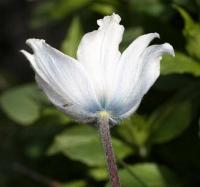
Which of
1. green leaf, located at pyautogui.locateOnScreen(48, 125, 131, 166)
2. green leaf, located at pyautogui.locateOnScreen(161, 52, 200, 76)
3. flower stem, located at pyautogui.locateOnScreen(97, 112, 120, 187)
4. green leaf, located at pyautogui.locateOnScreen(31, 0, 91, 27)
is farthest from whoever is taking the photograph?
green leaf, located at pyautogui.locateOnScreen(31, 0, 91, 27)

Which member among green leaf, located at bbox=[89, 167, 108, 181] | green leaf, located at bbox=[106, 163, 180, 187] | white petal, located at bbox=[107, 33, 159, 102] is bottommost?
green leaf, located at bbox=[89, 167, 108, 181]

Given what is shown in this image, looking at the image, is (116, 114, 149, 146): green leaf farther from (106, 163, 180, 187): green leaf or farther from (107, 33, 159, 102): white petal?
(107, 33, 159, 102): white petal

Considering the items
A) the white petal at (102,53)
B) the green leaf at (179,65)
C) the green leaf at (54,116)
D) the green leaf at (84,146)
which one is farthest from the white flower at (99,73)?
the green leaf at (54,116)

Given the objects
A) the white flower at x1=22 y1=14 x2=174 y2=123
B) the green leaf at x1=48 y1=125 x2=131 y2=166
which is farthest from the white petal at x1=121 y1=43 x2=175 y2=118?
the green leaf at x1=48 y1=125 x2=131 y2=166

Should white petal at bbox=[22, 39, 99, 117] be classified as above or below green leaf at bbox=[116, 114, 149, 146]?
above

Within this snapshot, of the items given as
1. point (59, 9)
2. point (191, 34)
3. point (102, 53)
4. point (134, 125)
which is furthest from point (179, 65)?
point (59, 9)

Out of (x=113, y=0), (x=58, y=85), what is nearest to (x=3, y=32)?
(x=113, y=0)

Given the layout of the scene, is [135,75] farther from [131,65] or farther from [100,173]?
[100,173]
